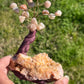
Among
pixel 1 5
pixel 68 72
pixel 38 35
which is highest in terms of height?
pixel 1 5

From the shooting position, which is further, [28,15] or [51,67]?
[28,15]

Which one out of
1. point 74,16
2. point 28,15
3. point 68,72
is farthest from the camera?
point 74,16

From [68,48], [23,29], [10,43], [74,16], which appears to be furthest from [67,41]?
[10,43]

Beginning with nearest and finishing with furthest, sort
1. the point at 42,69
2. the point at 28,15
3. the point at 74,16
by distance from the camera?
1. the point at 42,69
2. the point at 28,15
3. the point at 74,16

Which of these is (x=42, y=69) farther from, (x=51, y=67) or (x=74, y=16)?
(x=74, y=16)

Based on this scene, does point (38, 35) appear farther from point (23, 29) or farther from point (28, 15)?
point (28, 15)

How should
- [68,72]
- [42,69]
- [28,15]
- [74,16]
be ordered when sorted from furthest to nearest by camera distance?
[74,16], [68,72], [28,15], [42,69]

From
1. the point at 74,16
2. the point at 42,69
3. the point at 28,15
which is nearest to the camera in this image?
the point at 42,69

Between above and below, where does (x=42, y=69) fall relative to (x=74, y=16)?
below

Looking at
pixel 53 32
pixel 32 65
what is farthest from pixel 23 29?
pixel 32 65
